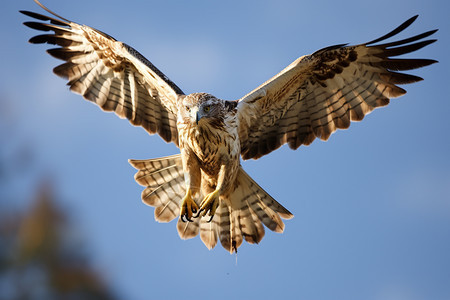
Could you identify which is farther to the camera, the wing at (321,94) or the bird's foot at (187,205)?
the wing at (321,94)

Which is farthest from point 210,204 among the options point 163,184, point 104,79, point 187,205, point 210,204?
point 104,79

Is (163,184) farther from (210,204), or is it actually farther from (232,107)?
(232,107)

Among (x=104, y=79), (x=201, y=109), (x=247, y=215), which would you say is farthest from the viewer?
(x=104, y=79)

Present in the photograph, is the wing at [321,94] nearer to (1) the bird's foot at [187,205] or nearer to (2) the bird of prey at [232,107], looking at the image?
(2) the bird of prey at [232,107]

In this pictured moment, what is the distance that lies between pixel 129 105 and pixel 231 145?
203 cm

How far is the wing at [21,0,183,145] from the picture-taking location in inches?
318

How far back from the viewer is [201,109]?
21.0ft

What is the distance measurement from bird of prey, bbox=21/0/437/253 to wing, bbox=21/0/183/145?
14mm

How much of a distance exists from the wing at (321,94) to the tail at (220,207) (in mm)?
654

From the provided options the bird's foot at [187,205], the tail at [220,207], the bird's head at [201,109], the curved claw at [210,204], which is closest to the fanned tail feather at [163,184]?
the tail at [220,207]

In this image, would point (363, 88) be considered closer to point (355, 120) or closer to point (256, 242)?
point (355, 120)

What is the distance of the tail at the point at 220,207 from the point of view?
25.5ft

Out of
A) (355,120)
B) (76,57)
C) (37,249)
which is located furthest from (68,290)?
(355,120)

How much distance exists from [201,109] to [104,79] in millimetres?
2350
